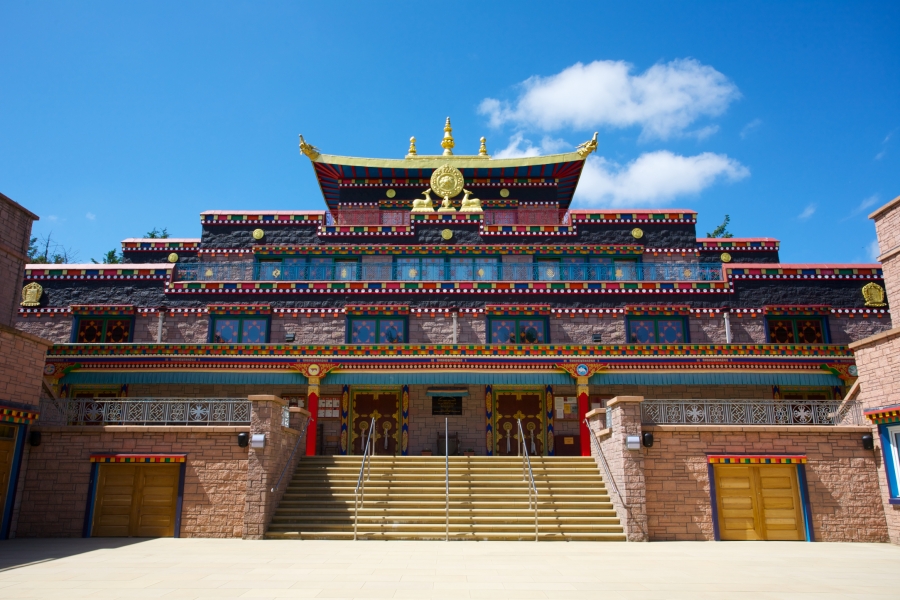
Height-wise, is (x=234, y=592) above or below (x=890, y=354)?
below

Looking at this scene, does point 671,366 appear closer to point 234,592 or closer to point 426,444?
point 426,444

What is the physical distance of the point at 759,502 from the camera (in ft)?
47.1

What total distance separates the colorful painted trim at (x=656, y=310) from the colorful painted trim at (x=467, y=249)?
304 cm

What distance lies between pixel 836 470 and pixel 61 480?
17479mm

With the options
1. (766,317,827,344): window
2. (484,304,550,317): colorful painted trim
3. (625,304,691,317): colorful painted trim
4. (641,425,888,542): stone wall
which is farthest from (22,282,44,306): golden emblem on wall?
(766,317,827,344): window

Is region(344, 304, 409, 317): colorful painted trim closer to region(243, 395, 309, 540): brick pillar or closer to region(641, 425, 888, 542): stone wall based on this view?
region(243, 395, 309, 540): brick pillar

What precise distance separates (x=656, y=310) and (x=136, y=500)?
17291mm

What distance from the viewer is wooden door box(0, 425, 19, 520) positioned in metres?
13.9

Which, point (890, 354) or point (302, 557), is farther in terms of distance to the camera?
point (890, 354)

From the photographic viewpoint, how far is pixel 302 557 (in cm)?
1109

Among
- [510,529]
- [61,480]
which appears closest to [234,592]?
[510,529]

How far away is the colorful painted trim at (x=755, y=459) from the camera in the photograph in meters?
14.4

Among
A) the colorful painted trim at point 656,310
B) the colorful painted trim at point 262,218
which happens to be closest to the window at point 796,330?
the colorful painted trim at point 656,310

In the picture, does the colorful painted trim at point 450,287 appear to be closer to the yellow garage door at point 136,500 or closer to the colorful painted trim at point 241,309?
the colorful painted trim at point 241,309
